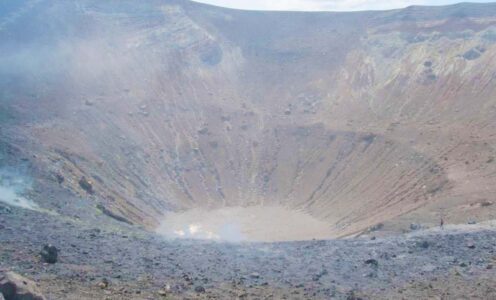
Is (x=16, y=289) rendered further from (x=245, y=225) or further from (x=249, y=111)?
(x=249, y=111)

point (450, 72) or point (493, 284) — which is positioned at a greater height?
point (450, 72)

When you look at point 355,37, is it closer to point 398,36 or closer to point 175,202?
point 398,36

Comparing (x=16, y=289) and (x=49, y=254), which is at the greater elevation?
(x=49, y=254)

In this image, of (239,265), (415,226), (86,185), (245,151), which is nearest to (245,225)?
(86,185)

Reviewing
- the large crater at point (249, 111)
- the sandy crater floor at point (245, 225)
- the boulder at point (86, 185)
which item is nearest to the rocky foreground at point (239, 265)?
the large crater at point (249, 111)

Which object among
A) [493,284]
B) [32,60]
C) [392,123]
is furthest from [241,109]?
[493,284]

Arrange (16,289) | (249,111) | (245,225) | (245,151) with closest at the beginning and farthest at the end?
(16,289) < (245,225) < (245,151) < (249,111)

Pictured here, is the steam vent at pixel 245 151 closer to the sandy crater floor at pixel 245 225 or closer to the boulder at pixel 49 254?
the boulder at pixel 49 254
